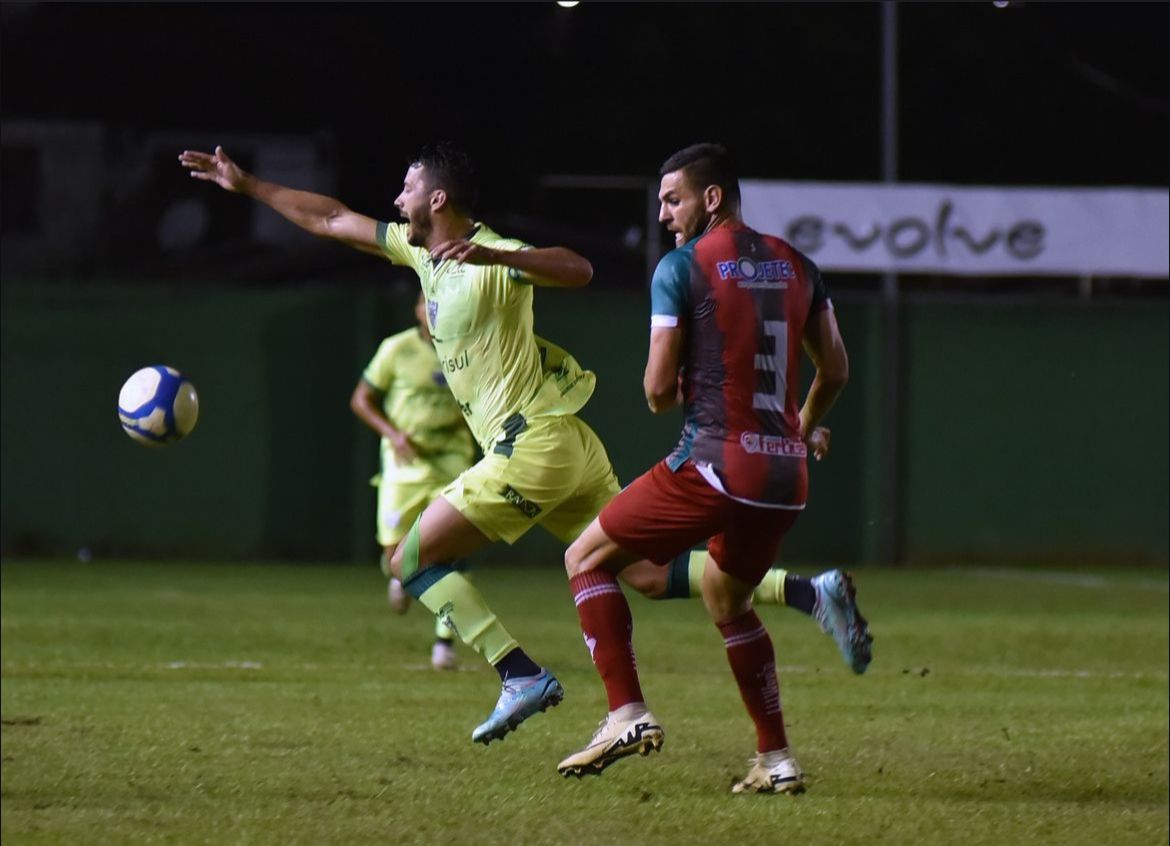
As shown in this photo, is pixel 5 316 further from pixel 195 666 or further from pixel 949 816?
pixel 949 816

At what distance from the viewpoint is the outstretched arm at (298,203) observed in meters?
8.00

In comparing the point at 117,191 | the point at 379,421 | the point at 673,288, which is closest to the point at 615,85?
the point at 117,191

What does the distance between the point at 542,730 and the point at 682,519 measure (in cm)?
275

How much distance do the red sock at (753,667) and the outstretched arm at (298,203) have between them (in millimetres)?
2035

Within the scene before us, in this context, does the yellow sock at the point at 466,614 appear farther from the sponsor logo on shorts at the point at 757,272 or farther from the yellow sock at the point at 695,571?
the sponsor logo on shorts at the point at 757,272

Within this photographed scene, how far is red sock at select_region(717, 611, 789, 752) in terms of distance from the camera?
8.31 metres

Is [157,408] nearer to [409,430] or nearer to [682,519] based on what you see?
[682,519]

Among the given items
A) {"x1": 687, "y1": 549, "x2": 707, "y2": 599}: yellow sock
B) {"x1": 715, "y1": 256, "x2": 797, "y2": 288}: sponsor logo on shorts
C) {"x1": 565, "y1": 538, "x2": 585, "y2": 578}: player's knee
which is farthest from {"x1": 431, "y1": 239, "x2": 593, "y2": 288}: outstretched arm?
{"x1": 687, "y1": 549, "x2": 707, "y2": 599}: yellow sock

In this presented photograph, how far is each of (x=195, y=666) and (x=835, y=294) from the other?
1118 cm

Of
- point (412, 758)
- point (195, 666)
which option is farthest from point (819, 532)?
point (412, 758)

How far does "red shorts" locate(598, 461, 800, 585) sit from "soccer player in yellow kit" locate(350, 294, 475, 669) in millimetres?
5935

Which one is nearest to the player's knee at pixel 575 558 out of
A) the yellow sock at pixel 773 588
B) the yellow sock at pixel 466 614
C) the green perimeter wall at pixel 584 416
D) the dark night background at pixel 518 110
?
the yellow sock at pixel 466 614

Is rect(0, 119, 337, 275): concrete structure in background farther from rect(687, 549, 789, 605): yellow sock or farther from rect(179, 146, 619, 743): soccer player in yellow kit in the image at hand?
rect(179, 146, 619, 743): soccer player in yellow kit

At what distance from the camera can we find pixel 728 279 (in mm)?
7418
